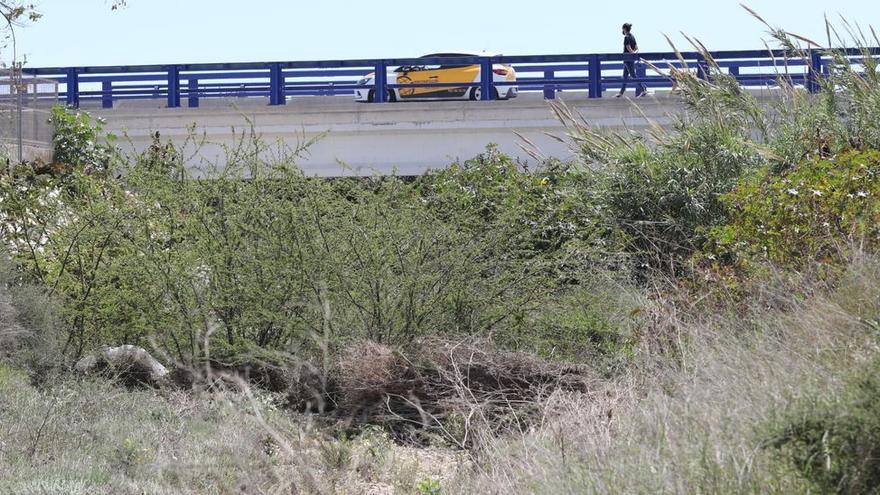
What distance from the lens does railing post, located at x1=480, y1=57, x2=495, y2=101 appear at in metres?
24.0

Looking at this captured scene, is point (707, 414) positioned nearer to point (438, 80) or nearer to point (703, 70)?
point (703, 70)

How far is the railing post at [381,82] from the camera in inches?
951

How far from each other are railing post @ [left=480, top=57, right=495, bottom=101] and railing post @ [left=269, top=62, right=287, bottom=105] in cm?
371

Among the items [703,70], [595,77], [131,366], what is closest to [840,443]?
[131,366]

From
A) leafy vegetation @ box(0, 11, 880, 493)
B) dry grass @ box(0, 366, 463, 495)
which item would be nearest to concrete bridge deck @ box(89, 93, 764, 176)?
leafy vegetation @ box(0, 11, 880, 493)

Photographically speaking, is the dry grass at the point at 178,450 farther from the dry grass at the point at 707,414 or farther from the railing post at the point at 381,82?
the railing post at the point at 381,82

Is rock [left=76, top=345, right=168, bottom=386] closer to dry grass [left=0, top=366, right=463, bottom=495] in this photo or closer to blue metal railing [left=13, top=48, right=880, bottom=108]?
dry grass [left=0, top=366, right=463, bottom=495]

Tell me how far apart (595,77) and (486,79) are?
2.01 meters

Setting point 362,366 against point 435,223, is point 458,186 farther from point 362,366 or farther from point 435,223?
point 362,366

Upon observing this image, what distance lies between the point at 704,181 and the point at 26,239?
668 cm

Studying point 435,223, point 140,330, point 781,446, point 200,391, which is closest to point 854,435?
point 781,446

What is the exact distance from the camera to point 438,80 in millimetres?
26797

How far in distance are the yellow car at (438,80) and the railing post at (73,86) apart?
5.32 m

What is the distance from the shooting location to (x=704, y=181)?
43.5 feet
